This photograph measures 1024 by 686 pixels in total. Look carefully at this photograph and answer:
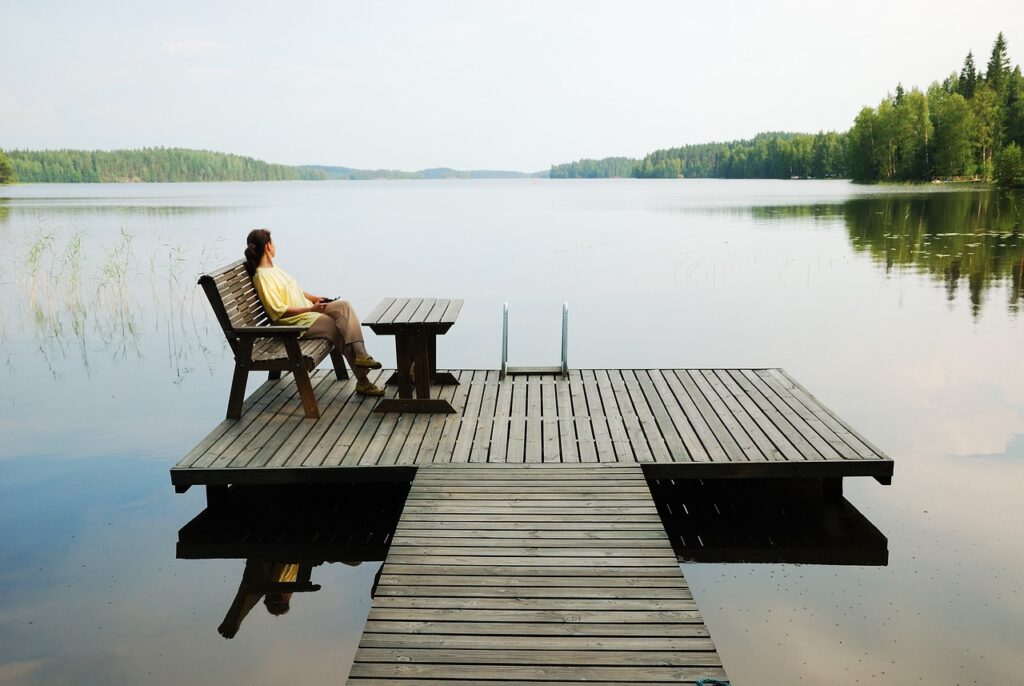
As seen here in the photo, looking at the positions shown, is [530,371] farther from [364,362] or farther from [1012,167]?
[1012,167]

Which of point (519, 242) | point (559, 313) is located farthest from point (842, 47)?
point (559, 313)

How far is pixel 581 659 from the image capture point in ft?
10.3

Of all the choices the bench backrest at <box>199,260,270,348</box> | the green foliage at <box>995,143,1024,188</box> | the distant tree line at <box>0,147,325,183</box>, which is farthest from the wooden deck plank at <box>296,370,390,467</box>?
the distant tree line at <box>0,147,325,183</box>

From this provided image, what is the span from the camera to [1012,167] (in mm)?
50875

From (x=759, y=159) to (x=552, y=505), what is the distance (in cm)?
12630

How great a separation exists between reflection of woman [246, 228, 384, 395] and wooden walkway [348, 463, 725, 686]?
1552mm

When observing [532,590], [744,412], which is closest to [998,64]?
[744,412]

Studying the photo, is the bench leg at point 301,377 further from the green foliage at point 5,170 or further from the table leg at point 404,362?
the green foliage at point 5,170

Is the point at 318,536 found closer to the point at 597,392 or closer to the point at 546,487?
the point at 546,487

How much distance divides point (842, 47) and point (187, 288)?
7166 cm

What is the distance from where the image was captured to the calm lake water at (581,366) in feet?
13.6

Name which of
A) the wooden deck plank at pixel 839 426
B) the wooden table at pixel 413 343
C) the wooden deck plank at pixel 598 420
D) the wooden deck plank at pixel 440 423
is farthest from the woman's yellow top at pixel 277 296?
the wooden deck plank at pixel 839 426

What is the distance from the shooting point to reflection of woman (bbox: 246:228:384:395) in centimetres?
613

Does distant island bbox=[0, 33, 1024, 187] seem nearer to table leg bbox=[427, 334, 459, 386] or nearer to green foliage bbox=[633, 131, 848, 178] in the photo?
green foliage bbox=[633, 131, 848, 178]
